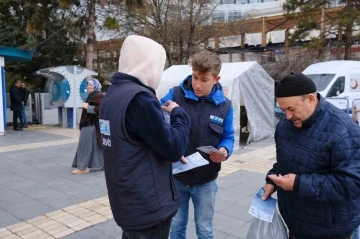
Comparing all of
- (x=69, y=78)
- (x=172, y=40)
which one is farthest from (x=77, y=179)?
(x=172, y=40)

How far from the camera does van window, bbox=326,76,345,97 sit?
41.1 feet

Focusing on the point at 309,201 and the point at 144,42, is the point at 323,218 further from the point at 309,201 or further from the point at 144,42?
the point at 144,42

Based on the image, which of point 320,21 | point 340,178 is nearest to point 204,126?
point 340,178

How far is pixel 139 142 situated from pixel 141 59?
399 mm

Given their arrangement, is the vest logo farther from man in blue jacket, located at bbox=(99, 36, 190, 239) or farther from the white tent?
the white tent

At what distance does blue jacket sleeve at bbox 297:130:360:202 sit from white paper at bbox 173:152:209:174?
71 centimetres

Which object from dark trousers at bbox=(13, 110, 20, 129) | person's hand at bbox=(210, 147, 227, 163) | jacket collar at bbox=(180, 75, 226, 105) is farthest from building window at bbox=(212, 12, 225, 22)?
person's hand at bbox=(210, 147, 227, 163)

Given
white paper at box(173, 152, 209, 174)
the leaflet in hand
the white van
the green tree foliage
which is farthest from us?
the green tree foliage

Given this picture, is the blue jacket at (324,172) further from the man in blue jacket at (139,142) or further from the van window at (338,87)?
the van window at (338,87)

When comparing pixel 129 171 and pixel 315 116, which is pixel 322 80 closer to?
pixel 315 116

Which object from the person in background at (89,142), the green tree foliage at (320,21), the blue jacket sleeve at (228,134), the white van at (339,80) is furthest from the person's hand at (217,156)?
the green tree foliage at (320,21)

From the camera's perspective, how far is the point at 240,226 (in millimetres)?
3572

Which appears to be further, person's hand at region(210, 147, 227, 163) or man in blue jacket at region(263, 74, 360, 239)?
person's hand at region(210, 147, 227, 163)

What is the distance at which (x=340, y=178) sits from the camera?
156cm
